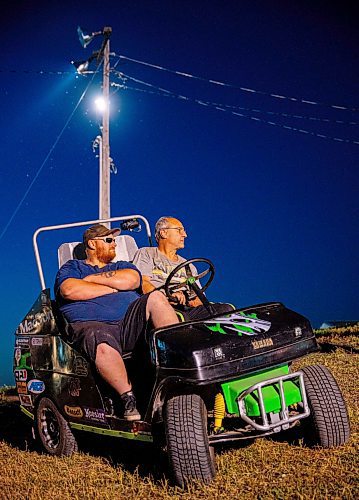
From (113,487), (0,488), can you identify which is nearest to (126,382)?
(113,487)

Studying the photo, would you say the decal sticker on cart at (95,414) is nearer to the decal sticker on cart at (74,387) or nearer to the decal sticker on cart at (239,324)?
the decal sticker on cart at (74,387)

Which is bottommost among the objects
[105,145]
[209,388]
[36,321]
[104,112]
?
[209,388]

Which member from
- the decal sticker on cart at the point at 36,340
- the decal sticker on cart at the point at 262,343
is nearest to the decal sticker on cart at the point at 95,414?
the decal sticker on cart at the point at 36,340

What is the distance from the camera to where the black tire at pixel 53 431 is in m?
4.31

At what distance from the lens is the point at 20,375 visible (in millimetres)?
4973

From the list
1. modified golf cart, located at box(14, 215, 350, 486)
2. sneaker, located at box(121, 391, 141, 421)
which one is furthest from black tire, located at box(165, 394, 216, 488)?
sneaker, located at box(121, 391, 141, 421)

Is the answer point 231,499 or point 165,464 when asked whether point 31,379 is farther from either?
point 231,499

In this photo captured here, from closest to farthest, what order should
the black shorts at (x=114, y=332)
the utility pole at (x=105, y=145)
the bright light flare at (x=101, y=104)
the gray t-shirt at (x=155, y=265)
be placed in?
the black shorts at (x=114, y=332) → the gray t-shirt at (x=155, y=265) → the utility pole at (x=105, y=145) → the bright light flare at (x=101, y=104)

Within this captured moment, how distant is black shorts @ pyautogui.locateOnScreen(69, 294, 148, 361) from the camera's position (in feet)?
12.1

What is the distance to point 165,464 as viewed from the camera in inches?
150

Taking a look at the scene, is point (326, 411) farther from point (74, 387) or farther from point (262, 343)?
point (74, 387)

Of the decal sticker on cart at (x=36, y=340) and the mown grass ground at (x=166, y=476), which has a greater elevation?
the decal sticker on cart at (x=36, y=340)

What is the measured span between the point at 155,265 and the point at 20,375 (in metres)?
1.68

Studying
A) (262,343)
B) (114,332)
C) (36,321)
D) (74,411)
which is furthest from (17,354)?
(262,343)
